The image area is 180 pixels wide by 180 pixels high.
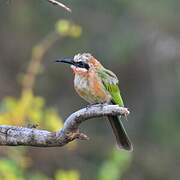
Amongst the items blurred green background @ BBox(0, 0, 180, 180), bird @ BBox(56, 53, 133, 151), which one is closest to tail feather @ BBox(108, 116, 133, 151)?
bird @ BBox(56, 53, 133, 151)

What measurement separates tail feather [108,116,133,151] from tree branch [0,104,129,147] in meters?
0.93

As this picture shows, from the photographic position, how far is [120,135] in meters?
9.01

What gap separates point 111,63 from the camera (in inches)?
600

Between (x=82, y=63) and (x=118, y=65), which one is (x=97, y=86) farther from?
(x=118, y=65)

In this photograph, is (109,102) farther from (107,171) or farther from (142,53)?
(142,53)

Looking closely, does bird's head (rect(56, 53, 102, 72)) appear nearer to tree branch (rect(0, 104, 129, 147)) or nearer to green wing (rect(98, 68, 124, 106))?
green wing (rect(98, 68, 124, 106))

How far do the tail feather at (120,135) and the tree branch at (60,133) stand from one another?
3.04 feet

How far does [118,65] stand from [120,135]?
6.35 meters

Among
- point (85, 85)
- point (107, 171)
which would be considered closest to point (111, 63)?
point (107, 171)

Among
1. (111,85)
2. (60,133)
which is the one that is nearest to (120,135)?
(111,85)

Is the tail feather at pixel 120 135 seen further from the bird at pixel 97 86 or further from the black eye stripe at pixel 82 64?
the black eye stripe at pixel 82 64

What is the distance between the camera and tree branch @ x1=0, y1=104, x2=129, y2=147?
25.5 ft

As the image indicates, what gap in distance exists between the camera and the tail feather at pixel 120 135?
890 centimetres

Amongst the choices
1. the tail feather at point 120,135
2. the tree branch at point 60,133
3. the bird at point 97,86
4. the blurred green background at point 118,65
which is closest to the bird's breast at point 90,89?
the bird at point 97,86
